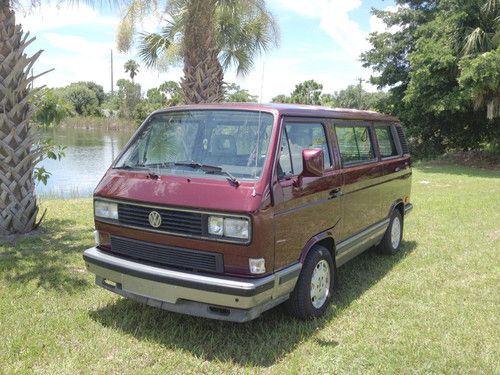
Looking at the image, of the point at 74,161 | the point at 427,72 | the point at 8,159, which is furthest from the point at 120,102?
the point at 8,159

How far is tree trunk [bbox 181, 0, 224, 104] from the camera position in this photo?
1195 centimetres

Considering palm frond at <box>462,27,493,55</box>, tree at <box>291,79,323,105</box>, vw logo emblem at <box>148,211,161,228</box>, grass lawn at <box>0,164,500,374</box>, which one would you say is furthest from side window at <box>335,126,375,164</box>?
tree at <box>291,79,323,105</box>

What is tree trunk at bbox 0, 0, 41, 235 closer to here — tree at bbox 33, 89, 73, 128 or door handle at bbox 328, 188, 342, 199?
tree at bbox 33, 89, 73, 128

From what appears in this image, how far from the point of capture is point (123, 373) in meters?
3.56

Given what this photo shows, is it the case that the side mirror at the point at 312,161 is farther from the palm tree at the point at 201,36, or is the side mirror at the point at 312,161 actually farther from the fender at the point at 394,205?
the palm tree at the point at 201,36

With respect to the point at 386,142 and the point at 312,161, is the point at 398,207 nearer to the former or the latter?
the point at 386,142

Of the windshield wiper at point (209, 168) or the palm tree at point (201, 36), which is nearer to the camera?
the windshield wiper at point (209, 168)

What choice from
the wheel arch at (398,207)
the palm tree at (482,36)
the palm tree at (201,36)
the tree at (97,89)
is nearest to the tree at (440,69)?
the palm tree at (482,36)

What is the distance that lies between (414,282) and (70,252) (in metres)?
4.40

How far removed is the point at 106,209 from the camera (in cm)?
438

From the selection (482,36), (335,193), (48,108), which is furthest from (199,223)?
(482,36)

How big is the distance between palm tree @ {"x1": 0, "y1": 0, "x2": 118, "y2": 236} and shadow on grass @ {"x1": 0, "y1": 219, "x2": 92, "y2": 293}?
48cm

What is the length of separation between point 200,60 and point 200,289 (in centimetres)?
989

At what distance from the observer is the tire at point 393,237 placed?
6691 millimetres
